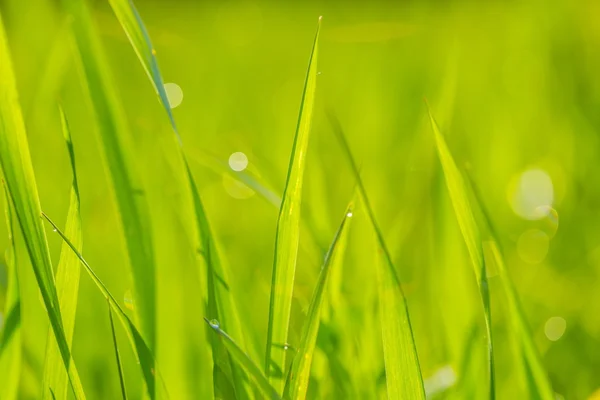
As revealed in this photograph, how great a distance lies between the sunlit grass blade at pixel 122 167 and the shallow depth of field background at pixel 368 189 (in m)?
0.04

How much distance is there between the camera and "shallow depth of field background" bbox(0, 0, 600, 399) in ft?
2.01

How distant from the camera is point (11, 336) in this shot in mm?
443

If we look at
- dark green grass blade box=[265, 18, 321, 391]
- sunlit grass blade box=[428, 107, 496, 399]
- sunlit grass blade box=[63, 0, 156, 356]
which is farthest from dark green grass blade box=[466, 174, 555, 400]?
sunlit grass blade box=[63, 0, 156, 356]

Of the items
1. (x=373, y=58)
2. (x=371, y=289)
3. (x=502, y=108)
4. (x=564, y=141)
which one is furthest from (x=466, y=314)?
(x=373, y=58)

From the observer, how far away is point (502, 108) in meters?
1.73

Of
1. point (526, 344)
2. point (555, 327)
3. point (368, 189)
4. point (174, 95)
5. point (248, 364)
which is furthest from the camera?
point (174, 95)

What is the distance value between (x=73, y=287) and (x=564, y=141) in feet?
3.83

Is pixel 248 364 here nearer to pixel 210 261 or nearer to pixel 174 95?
pixel 210 261

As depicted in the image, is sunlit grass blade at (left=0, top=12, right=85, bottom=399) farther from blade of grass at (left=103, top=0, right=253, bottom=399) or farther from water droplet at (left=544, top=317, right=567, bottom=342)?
water droplet at (left=544, top=317, right=567, bottom=342)

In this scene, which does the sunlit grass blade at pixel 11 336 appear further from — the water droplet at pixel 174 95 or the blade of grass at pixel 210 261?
the water droplet at pixel 174 95

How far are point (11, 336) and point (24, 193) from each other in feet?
0.36

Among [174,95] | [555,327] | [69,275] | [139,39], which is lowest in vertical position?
[555,327]

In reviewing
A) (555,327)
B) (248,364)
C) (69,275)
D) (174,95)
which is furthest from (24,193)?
(174,95)

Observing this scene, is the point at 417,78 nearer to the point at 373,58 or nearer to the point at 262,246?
the point at 373,58
